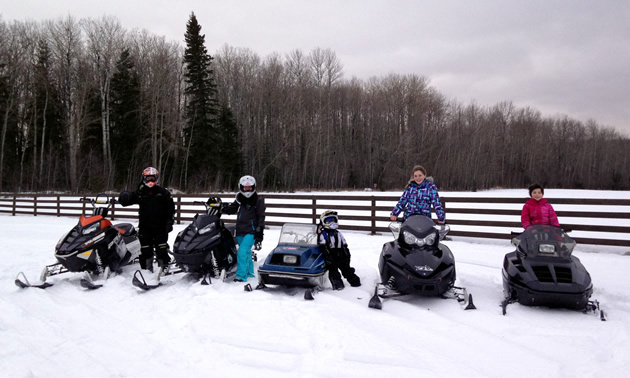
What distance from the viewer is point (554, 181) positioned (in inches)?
2783

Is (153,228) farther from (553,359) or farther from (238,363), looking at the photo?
(553,359)

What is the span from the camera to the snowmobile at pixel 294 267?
4738 millimetres

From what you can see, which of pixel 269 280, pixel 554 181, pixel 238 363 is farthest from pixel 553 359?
pixel 554 181

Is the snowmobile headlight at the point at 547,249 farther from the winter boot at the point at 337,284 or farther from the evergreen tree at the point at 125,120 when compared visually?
the evergreen tree at the point at 125,120

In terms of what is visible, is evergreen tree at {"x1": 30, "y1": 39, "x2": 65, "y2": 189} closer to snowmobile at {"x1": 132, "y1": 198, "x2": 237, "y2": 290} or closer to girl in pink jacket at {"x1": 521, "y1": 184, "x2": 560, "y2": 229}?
snowmobile at {"x1": 132, "y1": 198, "x2": 237, "y2": 290}

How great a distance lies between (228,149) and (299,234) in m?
32.6

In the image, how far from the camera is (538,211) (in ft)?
16.7

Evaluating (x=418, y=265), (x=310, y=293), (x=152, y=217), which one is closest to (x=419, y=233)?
(x=418, y=265)

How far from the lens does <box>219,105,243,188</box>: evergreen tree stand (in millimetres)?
36344

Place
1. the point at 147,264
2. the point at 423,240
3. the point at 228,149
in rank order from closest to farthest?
the point at 423,240 → the point at 147,264 → the point at 228,149

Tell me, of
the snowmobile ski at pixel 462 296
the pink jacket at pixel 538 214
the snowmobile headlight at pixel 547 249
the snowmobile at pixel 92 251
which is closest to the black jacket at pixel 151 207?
the snowmobile at pixel 92 251

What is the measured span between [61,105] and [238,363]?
3672 cm

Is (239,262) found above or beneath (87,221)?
beneath

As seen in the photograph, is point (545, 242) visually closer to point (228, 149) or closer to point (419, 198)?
point (419, 198)
